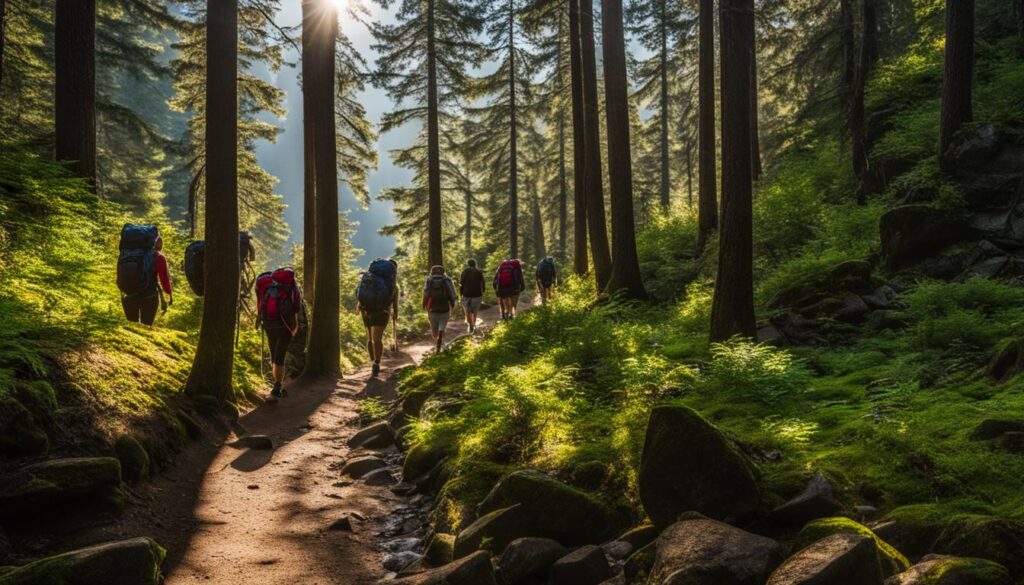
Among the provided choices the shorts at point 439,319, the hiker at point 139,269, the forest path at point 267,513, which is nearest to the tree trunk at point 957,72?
the shorts at point 439,319

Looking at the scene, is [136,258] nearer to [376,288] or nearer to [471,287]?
[376,288]

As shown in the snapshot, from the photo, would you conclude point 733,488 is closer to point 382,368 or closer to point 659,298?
point 659,298

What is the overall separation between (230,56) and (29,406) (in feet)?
19.2

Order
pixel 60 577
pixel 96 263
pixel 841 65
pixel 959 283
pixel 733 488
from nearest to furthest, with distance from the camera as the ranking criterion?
1. pixel 60 577
2. pixel 733 488
3. pixel 96 263
4. pixel 959 283
5. pixel 841 65

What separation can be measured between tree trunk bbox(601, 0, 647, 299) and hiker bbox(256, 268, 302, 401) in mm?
7194

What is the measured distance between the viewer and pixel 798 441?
14.8ft

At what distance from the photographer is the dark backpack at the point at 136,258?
330 inches

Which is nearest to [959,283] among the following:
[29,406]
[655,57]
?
[29,406]

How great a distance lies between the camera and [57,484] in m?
4.21

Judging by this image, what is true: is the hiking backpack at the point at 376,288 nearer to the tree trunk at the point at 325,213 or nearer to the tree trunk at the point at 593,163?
the tree trunk at the point at 325,213

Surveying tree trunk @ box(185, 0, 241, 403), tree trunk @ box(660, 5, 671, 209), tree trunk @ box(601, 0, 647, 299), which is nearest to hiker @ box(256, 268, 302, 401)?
tree trunk @ box(185, 0, 241, 403)

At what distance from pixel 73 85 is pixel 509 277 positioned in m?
11.0

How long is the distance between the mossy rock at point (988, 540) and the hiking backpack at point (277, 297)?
29.7 ft

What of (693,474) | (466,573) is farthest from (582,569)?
(693,474)
